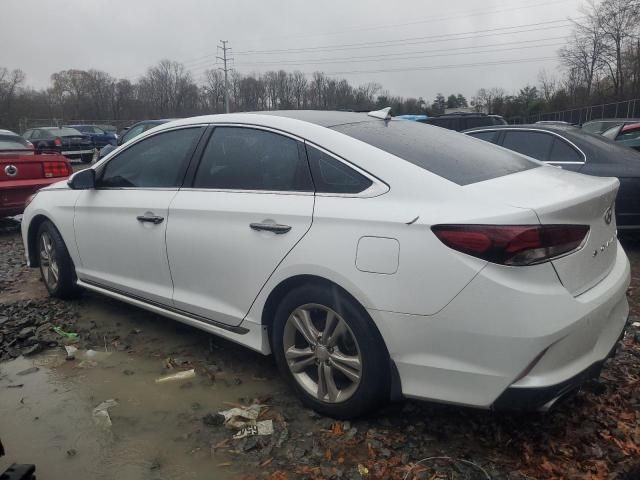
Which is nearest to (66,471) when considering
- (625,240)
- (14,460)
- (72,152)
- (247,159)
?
(14,460)

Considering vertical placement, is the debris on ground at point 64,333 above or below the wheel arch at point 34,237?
below

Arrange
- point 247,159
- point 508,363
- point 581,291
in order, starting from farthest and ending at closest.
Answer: point 247,159
point 581,291
point 508,363

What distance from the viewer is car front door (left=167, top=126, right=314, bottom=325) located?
289cm

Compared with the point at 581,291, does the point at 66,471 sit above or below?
below

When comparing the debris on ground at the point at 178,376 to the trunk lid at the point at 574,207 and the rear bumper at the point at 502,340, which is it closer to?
the rear bumper at the point at 502,340

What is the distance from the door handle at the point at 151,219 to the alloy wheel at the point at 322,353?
124 centimetres

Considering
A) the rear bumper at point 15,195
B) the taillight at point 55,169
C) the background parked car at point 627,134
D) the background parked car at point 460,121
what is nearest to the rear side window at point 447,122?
the background parked car at point 460,121

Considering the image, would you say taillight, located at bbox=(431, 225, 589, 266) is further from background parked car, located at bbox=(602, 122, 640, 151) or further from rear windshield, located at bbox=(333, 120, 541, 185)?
background parked car, located at bbox=(602, 122, 640, 151)

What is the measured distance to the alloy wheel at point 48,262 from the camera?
Result: 188 inches

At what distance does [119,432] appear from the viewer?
9.39 feet

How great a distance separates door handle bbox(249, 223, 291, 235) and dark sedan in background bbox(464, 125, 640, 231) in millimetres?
4275

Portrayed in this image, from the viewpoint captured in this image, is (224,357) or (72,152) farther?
(72,152)

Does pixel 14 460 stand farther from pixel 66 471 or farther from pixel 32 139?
pixel 32 139

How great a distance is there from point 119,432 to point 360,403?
4.22 feet
